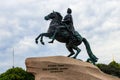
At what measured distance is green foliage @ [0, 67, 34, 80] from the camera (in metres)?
35.4

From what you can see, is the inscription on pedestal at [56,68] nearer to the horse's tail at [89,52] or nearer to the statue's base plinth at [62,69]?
the statue's base plinth at [62,69]

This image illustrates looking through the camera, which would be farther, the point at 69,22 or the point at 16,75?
the point at 16,75

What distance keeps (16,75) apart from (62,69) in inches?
696

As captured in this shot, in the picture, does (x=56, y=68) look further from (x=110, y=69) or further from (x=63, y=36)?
(x=110, y=69)

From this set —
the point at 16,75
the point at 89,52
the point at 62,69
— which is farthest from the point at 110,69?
the point at 62,69

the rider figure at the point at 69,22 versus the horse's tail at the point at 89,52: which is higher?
the rider figure at the point at 69,22

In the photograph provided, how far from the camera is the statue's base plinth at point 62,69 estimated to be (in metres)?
18.1

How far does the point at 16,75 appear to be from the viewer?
3556cm

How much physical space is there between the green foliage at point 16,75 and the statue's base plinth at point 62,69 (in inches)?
658

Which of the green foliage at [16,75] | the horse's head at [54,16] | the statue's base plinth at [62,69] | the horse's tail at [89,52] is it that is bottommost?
the statue's base plinth at [62,69]

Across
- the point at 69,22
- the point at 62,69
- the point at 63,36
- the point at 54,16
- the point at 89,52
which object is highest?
the point at 54,16

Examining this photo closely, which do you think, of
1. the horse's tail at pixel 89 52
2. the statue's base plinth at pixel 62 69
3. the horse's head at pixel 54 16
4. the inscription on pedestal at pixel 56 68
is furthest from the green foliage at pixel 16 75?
the inscription on pedestal at pixel 56 68

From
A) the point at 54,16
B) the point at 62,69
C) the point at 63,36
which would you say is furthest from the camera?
the point at 54,16

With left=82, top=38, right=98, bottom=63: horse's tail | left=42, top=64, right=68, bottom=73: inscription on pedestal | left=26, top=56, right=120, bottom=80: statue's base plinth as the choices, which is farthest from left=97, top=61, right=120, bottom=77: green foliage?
left=42, top=64, right=68, bottom=73: inscription on pedestal
